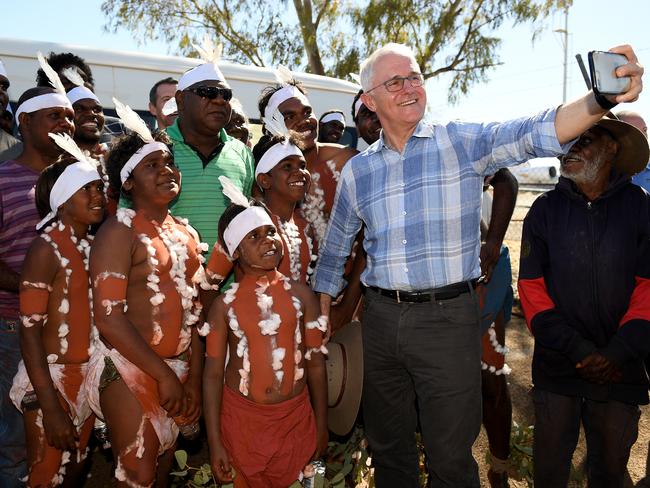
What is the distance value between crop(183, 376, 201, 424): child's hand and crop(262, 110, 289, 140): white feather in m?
1.40

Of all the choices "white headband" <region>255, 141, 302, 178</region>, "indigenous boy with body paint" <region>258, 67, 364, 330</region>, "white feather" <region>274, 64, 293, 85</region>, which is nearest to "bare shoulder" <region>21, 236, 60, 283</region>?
"white headband" <region>255, 141, 302, 178</region>

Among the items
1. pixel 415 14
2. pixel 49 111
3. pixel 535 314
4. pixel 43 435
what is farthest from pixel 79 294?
pixel 415 14

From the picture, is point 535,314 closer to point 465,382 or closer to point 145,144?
point 465,382

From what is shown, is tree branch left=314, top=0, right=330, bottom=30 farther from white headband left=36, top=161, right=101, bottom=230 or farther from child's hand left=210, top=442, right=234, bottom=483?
child's hand left=210, top=442, right=234, bottom=483

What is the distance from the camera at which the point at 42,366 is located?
265 centimetres

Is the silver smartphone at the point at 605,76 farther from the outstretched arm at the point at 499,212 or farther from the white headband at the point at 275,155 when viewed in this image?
the white headband at the point at 275,155

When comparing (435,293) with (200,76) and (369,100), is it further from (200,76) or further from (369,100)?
(200,76)

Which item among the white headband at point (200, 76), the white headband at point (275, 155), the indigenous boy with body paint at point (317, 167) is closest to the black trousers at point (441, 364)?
the indigenous boy with body paint at point (317, 167)

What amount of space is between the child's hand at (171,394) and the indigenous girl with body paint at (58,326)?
46 centimetres

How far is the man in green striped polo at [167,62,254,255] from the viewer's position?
321cm

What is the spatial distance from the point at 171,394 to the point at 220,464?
39 centimetres

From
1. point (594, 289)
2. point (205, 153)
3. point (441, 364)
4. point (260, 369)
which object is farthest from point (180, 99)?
point (594, 289)

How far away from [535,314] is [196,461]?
2.41 metres

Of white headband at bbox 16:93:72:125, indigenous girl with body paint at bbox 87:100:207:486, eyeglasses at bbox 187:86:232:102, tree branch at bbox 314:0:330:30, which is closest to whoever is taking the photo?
indigenous girl with body paint at bbox 87:100:207:486
